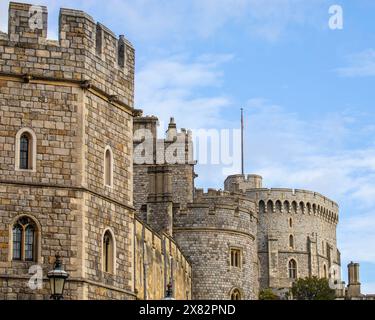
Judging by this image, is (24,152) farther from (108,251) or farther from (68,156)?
(108,251)

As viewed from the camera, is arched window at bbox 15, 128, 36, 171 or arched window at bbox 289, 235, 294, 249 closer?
arched window at bbox 15, 128, 36, 171

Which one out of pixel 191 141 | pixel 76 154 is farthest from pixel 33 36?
pixel 191 141

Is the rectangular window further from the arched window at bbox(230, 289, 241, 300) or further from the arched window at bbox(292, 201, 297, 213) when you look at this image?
the arched window at bbox(292, 201, 297, 213)

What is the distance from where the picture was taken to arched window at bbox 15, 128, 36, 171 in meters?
29.6

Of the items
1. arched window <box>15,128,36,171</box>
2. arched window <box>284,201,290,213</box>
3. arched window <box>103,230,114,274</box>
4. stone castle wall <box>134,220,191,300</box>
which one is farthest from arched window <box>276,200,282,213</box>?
arched window <box>15,128,36,171</box>

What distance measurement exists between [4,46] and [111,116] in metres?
3.53

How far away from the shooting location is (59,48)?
30.4 m

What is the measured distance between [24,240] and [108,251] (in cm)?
265

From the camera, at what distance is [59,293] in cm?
2319

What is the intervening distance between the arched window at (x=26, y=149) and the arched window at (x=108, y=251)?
9.16 ft

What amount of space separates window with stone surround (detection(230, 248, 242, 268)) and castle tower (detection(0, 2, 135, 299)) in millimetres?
28786

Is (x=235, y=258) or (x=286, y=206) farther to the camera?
(x=286, y=206)

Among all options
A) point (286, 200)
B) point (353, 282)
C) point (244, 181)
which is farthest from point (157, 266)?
point (244, 181)
